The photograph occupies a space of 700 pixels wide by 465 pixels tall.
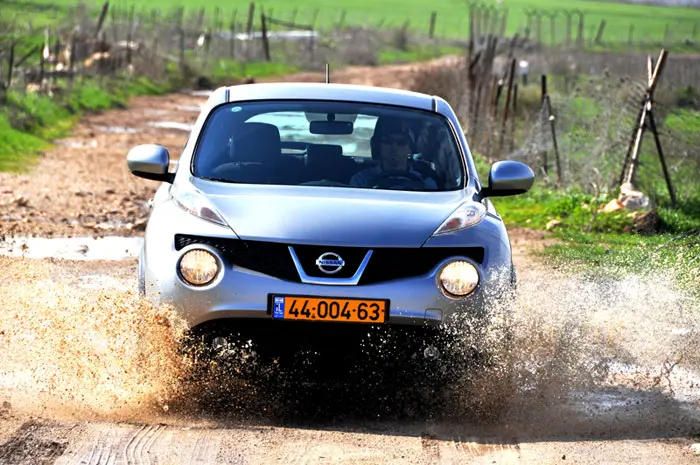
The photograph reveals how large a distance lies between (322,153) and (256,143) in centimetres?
36

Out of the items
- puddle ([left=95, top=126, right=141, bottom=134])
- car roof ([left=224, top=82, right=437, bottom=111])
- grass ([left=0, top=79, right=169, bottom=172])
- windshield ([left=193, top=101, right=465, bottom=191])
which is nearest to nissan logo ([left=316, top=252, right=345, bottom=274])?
windshield ([left=193, top=101, right=465, bottom=191])

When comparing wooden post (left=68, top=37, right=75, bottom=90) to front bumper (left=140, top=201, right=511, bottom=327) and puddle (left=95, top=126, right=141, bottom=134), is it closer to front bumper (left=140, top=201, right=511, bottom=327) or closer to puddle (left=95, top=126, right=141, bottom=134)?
puddle (left=95, top=126, right=141, bottom=134)

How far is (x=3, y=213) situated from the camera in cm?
1320

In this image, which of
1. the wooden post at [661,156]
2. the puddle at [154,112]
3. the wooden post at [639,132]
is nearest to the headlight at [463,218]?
the wooden post at [661,156]

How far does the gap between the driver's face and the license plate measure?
58.0 inches

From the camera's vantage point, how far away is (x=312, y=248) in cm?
594

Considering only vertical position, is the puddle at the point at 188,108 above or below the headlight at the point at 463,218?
below

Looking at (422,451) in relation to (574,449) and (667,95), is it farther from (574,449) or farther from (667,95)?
(667,95)

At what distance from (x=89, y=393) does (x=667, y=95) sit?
18.3 metres

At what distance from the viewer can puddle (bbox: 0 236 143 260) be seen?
1108 centimetres

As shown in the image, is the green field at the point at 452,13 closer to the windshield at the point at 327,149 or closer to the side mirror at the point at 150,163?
the windshield at the point at 327,149

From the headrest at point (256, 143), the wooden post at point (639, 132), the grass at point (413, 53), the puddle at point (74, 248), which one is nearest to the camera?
the headrest at point (256, 143)

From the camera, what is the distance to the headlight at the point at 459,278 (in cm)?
605

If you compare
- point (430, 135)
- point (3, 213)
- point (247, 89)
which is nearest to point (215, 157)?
point (247, 89)
